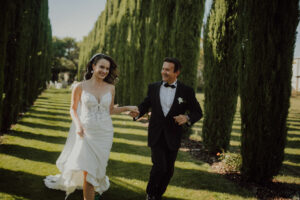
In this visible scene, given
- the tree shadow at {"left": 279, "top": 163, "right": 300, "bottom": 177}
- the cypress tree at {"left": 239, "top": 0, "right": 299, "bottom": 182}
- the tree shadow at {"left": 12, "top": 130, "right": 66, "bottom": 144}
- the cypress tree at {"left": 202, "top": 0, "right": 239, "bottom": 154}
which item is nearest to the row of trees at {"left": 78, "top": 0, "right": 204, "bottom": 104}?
the cypress tree at {"left": 202, "top": 0, "right": 239, "bottom": 154}

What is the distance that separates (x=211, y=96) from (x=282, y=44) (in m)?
2.47

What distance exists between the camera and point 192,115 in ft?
11.5

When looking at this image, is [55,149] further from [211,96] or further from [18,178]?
[211,96]

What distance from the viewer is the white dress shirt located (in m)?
3.62

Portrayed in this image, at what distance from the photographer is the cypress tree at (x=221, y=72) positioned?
19.7 ft

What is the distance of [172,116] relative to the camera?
353 centimetres

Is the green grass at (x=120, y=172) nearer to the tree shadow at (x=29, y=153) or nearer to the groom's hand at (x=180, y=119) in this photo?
the tree shadow at (x=29, y=153)

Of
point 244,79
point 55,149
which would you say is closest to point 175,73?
point 244,79

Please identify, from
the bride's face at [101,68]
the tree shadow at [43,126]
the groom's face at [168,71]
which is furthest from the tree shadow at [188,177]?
the tree shadow at [43,126]

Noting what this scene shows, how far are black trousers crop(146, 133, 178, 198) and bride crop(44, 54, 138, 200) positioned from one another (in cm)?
73

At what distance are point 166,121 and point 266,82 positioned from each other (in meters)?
2.10

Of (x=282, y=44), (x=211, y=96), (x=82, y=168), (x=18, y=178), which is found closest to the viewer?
(x=82, y=168)

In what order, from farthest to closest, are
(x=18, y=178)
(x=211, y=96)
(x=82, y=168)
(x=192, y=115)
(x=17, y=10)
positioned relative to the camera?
(x=17, y=10) → (x=211, y=96) → (x=18, y=178) → (x=192, y=115) → (x=82, y=168)

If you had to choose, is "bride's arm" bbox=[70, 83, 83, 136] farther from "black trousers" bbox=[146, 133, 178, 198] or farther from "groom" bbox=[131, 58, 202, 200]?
"black trousers" bbox=[146, 133, 178, 198]
